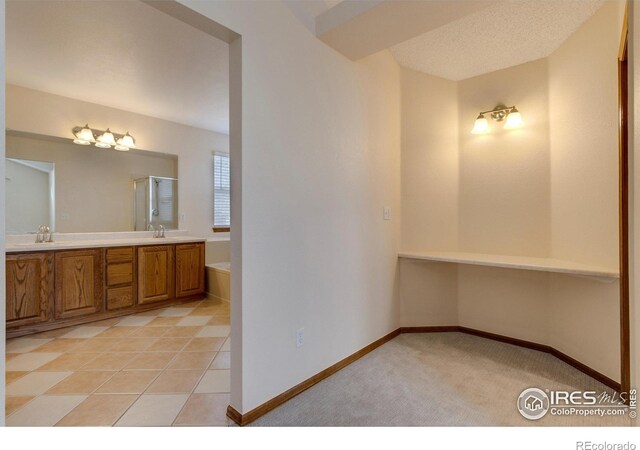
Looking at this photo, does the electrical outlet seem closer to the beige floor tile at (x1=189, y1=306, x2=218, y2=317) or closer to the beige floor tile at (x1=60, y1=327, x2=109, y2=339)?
the beige floor tile at (x1=189, y1=306, x2=218, y2=317)

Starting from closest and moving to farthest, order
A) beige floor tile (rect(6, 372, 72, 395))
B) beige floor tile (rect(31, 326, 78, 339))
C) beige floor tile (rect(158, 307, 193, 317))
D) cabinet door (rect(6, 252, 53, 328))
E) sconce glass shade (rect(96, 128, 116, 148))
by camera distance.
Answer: beige floor tile (rect(6, 372, 72, 395))
cabinet door (rect(6, 252, 53, 328))
beige floor tile (rect(31, 326, 78, 339))
beige floor tile (rect(158, 307, 193, 317))
sconce glass shade (rect(96, 128, 116, 148))

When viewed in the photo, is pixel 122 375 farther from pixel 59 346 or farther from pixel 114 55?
pixel 114 55

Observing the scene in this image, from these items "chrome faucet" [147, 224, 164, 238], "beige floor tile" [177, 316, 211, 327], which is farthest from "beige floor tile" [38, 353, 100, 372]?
"chrome faucet" [147, 224, 164, 238]

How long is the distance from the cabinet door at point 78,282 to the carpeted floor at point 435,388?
2619 millimetres

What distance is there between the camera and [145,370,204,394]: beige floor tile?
1.85m

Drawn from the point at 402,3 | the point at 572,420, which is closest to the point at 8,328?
the point at 402,3

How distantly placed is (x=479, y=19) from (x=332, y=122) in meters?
1.31

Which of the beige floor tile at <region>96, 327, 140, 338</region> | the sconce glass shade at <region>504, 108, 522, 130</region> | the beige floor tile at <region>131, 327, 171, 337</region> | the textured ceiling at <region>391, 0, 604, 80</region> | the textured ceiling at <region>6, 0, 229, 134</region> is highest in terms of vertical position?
the textured ceiling at <region>6, 0, 229, 134</region>

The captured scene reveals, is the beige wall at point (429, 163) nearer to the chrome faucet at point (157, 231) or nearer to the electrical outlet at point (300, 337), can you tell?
the electrical outlet at point (300, 337)

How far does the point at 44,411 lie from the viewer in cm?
162

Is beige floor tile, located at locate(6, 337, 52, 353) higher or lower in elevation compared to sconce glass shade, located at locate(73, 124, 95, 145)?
lower

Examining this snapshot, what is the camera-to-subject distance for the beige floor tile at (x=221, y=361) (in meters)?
2.17

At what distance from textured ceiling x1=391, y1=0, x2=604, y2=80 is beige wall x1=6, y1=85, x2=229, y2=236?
330cm

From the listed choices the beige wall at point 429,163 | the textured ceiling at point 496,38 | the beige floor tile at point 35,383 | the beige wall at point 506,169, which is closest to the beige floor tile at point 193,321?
the beige floor tile at point 35,383
